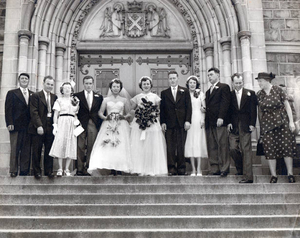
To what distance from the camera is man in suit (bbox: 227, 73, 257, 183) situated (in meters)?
6.55

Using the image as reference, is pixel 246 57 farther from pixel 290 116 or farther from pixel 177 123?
pixel 177 123

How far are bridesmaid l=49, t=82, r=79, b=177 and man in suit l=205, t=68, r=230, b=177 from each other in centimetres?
231

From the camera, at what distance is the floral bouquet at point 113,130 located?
6.66 m

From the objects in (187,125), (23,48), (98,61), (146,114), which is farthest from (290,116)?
(23,48)

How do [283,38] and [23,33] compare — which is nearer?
[23,33]

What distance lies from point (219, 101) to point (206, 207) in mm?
2321

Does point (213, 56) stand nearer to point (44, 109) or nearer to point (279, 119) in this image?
point (279, 119)

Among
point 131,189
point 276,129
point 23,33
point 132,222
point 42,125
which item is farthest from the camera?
point 23,33

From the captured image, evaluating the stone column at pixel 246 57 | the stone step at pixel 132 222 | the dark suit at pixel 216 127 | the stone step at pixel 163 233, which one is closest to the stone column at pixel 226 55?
the stone column at pixel 246 57

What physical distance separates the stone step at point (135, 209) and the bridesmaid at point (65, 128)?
1.40m

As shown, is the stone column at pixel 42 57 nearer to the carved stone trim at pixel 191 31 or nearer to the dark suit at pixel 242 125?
the carved stone trim at pixel 191 31

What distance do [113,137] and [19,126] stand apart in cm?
161

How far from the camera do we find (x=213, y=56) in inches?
366

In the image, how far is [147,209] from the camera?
16.5 ft
